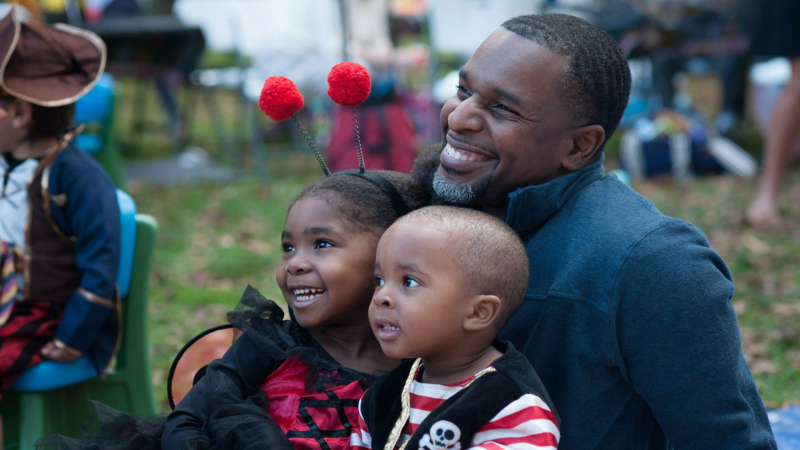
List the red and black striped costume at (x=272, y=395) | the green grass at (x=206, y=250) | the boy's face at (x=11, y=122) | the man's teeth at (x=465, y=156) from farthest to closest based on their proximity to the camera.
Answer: the green grass at (x=206, y=250) → the boy's face at (x=11, y=122) → the man's teeth at (x=465, y=156) → the red and black striped costume at (x=272, y=395)

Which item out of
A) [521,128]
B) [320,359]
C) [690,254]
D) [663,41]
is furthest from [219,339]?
[663,41]

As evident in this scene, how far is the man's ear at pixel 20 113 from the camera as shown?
9.14 feet

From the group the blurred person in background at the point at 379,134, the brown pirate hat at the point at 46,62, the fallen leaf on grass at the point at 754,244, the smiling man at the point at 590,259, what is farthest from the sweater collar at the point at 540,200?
the fallen leaf on grass at the point at 754,244

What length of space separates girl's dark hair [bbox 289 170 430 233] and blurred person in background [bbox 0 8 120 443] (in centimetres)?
110

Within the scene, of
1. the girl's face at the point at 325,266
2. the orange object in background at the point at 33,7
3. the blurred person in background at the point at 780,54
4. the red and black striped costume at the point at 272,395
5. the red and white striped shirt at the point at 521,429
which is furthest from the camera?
the orange object in background at the point at 33,7

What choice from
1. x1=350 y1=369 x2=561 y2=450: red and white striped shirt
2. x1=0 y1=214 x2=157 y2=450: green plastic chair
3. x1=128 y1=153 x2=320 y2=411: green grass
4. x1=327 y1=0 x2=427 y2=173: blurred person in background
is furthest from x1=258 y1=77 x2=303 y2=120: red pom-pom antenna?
x1=327 y1=0 x2=427 y2=173: blurred person in background

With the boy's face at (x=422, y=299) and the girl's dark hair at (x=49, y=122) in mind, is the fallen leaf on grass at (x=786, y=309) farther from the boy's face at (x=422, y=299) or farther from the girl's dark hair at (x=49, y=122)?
the girl's dark hair at (x=49, y=122)

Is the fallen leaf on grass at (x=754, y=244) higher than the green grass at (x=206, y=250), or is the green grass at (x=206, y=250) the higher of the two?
the green grass at (x=206, y=250)

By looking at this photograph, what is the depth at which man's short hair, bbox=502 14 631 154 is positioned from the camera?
70.8 inches

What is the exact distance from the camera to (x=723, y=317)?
1559mm

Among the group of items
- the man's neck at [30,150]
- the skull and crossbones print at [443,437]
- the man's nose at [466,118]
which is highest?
the man's nose at [466,118]

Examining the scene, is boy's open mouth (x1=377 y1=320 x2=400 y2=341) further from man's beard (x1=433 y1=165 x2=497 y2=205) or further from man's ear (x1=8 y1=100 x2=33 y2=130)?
man's ear (x1=8 y1=100 x2=33 y2=130)

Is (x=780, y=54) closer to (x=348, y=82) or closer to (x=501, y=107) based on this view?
(x=501, y=107)

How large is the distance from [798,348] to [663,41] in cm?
511
